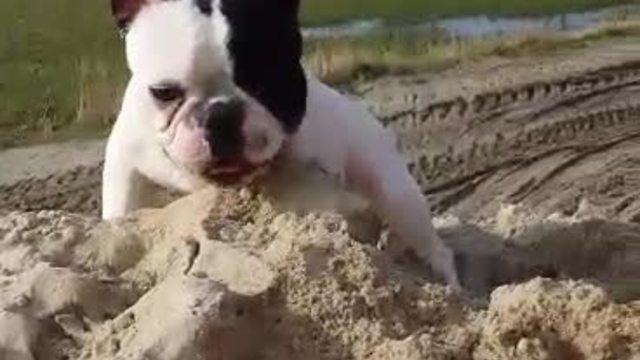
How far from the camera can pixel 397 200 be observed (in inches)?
121

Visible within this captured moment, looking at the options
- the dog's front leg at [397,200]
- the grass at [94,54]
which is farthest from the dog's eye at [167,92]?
the grass at [94,54]

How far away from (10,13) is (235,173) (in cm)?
542

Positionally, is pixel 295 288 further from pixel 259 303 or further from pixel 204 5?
pixel 204 5

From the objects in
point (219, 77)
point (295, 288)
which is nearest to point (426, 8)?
point (219, 77)

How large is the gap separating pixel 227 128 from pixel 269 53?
145 mm

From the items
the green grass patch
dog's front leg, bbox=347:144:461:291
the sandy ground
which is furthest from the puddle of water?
dog's front leg, bbox=347:144:461:291

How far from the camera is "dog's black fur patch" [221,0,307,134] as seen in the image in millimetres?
2773

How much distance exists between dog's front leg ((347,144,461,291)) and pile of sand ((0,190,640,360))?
415mm

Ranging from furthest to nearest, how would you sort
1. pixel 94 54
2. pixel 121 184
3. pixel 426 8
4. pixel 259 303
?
pixel 426 8 → pixel 94 54 → pixel 121 184 → pixel 259 303

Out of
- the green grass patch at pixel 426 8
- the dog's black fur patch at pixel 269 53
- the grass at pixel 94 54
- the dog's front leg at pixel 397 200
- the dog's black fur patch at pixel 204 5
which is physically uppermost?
the dog's black fur patch at pixel 204 5

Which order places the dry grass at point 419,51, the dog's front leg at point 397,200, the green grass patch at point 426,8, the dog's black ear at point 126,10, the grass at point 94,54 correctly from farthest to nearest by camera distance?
the green grass patch at point 426,8 → the dry grass at point 419,51 → the grass at point 94,54 → the dog's front leg at point 397,200 → the dog's black ear at point 126,10

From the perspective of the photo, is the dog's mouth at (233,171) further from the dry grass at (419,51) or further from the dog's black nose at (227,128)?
the dry grass at (419,51)

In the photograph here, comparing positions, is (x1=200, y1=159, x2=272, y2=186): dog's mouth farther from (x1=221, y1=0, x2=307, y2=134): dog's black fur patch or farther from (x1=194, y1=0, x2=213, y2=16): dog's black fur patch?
(x1=194, y1=0, x2=213, y2=16): dog's black fur patch

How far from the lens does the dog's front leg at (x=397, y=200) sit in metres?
3.05
